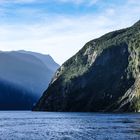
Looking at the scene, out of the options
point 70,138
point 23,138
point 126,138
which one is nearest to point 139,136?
point 126,138

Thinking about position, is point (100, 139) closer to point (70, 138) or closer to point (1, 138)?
point (70, 138)

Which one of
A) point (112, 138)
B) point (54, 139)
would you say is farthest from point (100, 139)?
point (54, 139)

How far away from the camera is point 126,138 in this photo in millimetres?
Result: 100062

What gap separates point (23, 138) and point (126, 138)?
884 inches

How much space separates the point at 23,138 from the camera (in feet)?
354

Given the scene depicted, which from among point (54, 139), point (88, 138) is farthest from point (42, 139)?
point (88, 138)

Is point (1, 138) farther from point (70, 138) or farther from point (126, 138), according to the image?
point (126, 138)

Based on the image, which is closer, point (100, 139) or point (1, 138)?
point (100, 139)

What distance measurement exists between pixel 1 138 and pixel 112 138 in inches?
954

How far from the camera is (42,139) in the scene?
10488 cm

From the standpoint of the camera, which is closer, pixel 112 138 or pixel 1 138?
pixel 112 138

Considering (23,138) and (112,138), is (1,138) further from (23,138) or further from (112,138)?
(112,138)

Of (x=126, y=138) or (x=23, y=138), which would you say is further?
(x=23, y=138)

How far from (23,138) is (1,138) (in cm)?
481
